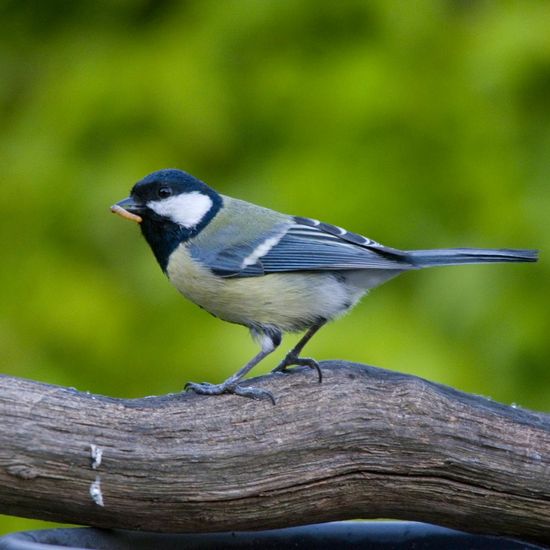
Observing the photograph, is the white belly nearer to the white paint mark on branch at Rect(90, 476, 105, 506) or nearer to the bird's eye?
the bird's eye

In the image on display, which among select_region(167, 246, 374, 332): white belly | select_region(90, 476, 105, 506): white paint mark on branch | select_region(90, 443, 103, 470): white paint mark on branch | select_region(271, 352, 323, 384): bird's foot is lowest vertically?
select_region(90, 476, 105, 506): white paint mark on branch

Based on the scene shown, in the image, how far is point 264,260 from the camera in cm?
275

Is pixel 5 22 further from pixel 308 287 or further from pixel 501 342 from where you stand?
pixel 501 342

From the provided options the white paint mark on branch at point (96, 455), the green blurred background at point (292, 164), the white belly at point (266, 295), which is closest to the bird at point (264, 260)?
the white belly at point (266, 295)

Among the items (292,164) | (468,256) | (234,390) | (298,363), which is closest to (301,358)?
(298,363)

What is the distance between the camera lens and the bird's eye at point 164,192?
2.72 m

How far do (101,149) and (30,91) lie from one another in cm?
35

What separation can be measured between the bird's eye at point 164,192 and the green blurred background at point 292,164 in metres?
0.34

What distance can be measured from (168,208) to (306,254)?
1.20ft

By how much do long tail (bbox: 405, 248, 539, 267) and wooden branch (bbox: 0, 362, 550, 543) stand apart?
40 centimetres

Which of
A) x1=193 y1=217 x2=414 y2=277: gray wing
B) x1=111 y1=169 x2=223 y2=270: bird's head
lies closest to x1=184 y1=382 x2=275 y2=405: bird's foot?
x1=193 y1=217 x2=414 y2=277: gray wing

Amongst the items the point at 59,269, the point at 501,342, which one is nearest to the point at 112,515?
the point at 59,269

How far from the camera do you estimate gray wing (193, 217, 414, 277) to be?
270 centimetres

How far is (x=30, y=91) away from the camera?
3.29m
